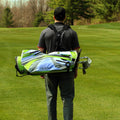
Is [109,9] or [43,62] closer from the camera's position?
[43,62]

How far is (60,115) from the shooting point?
6066mm

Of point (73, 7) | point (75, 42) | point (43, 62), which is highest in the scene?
point (75, 42)

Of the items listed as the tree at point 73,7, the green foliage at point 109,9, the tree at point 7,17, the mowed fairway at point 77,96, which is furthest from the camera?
the tree at point 7,17

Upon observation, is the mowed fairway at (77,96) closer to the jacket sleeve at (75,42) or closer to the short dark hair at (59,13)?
the jacket sleeve at (75,42)

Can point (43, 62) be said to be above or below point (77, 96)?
above

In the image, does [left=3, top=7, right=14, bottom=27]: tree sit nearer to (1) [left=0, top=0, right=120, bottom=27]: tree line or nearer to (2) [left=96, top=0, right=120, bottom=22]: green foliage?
(1) [left=0, top=0, right=120, bottom=27]: tree line

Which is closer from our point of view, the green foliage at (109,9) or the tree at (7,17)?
the green foliage at (109,9)

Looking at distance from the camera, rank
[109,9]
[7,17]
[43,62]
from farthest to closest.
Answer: [7,17]
[109,9]
[43,62]

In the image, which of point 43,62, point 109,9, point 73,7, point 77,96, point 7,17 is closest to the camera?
point 43,62

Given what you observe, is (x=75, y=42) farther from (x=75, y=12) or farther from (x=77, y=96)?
(x=75, y=12)

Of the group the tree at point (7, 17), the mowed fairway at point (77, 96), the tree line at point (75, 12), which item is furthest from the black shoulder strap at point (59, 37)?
the tree at point (7, 17)

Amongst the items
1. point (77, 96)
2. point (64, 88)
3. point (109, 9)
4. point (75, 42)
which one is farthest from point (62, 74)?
point (109, 9)

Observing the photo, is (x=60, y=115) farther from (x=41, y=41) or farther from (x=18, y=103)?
(x=41, y=41)

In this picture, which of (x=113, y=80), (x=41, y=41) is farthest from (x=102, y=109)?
(x=113, y=80)
